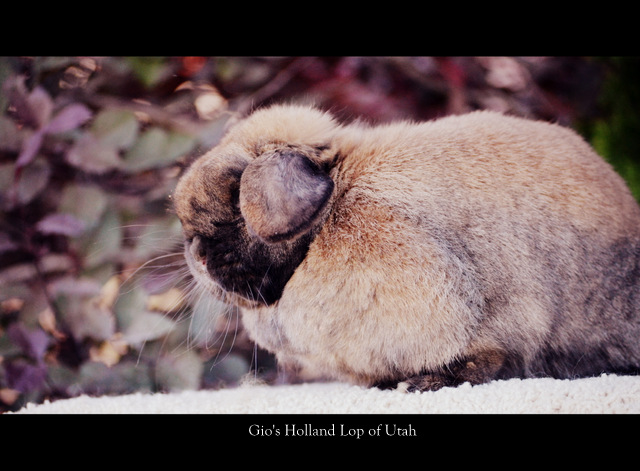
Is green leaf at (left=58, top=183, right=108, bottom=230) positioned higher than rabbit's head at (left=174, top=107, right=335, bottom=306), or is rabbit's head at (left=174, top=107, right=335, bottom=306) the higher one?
rabbit's head at (left=174, top=107, right=335, bottom=306)

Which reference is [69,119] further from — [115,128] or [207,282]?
[207,282]

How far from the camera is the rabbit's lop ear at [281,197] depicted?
0.85 metres

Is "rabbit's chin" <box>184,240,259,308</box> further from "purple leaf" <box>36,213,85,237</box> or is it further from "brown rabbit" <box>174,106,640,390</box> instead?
"purple leaf" <box>36,213,85,237</box>

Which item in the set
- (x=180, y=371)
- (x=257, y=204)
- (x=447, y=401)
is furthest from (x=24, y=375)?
(x=447, y=401)

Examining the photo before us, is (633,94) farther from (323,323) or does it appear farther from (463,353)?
(323,323)

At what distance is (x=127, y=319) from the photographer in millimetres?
1335

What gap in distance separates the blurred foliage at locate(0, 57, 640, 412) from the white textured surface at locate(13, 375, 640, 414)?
28cm

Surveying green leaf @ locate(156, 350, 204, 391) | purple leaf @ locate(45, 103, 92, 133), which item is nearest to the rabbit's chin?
green leaf @ locate(156, 350, 204, 391)

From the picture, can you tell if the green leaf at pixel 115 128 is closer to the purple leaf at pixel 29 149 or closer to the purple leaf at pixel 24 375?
the purple leaf at pixel 29 149

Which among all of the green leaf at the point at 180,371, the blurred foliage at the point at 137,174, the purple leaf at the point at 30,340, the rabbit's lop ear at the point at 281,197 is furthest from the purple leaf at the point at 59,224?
the rabbit's lop ear at the point at 281,197

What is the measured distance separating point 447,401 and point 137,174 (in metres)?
0.98

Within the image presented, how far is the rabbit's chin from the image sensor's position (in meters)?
0.97

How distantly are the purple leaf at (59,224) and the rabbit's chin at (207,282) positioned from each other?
0.47m
